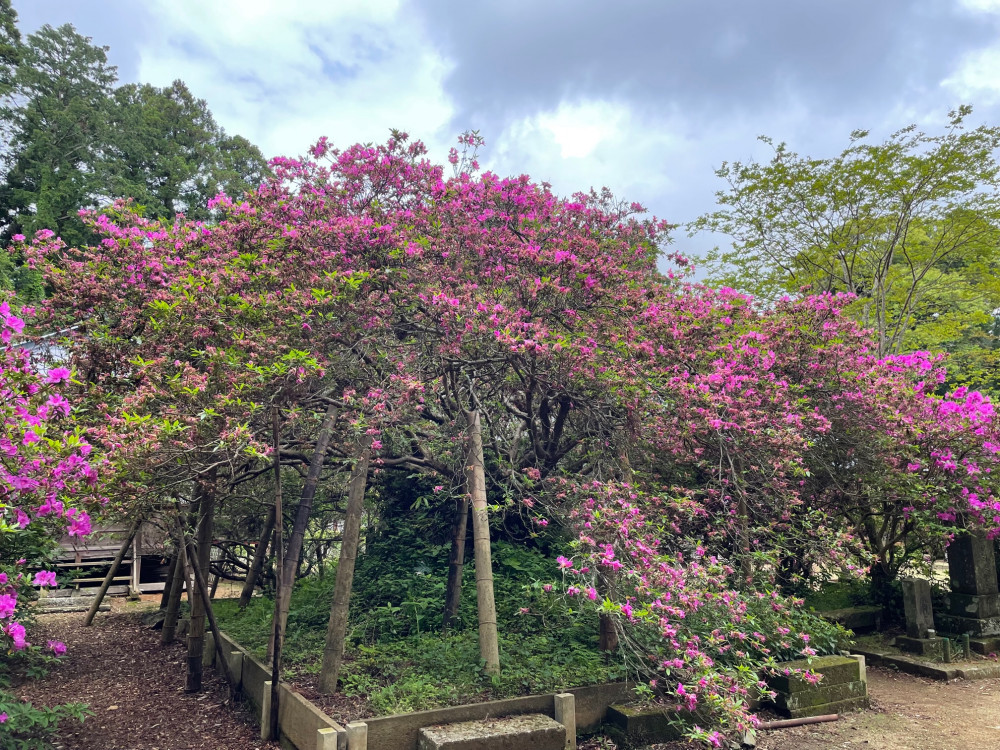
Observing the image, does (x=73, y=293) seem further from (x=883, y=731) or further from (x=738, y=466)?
(x=883, y=731)

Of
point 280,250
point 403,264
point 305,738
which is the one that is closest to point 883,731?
point 305,738

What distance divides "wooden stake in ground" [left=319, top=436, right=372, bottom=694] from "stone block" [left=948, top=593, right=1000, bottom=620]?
920cm

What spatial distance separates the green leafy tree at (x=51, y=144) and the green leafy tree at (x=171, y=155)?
78 centimetres

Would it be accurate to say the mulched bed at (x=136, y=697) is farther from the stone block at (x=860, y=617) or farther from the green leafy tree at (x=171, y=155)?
the green leafy tree at (x=171, y=155)

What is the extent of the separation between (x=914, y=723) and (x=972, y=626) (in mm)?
3772

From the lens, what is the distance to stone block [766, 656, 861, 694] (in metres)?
6.46

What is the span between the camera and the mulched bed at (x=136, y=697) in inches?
235

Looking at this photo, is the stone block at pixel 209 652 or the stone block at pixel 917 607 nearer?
the stone block at pixel 209 652

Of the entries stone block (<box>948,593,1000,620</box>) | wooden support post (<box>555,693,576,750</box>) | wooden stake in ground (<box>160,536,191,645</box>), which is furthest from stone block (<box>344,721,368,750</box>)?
stone block (<box>948,593,1000,620</box>)

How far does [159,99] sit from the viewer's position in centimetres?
2583

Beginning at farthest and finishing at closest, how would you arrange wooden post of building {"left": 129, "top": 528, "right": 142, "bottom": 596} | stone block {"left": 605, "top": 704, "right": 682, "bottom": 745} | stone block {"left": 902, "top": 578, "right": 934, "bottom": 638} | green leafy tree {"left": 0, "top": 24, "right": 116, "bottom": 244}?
green leafy tree {"left": 0, "top": 24, "right": 116, "bottom": 244}
wooden post of building {"left": 129, "top": 528, "right": 142, "bottom": 596}
stone block {"left": 902, "top": 578, "right": 934, "bottom": 638}
stone block {"left": 605, "top": 704, "right": 682, "bottom": 745}

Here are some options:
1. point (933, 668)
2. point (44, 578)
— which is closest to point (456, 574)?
point (44, 578)

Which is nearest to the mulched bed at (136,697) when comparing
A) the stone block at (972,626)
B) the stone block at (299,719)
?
the stone block at (299,719)

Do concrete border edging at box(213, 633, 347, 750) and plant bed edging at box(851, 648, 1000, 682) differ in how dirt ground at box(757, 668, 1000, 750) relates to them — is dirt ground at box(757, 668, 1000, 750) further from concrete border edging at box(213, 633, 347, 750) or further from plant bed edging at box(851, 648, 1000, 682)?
concrete border edging at box(213, 633, 347, 750)
